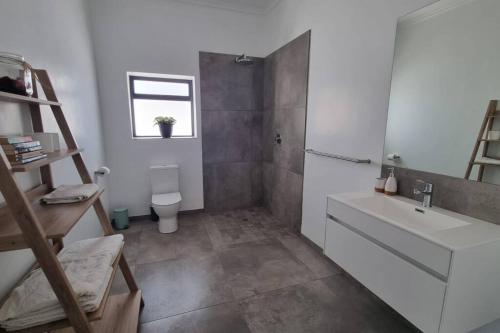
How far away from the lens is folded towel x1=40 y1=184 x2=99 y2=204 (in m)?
1.21

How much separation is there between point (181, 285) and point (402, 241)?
173 cm

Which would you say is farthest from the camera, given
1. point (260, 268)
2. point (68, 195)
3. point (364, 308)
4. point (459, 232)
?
point (260, 268)

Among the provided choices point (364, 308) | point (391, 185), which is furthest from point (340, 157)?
point (364, 308)

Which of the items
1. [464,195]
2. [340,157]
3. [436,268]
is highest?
[340,157]

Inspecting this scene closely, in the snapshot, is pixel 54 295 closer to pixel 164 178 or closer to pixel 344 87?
pixel 164 178

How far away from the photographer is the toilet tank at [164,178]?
3152mm

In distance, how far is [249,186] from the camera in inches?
150

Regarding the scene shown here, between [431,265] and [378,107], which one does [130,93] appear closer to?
[378,107]

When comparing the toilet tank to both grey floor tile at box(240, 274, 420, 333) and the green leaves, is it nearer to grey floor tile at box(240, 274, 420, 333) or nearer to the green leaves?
the green leaves

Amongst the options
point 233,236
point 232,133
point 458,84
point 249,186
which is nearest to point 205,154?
point 232,133

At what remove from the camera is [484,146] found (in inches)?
50.1

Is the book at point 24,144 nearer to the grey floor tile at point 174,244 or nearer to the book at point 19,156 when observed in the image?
the book at point 19,156

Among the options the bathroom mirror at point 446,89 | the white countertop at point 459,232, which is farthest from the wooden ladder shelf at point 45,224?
the bathroom mirror at point 446,89

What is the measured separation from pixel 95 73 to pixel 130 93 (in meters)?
0.46
